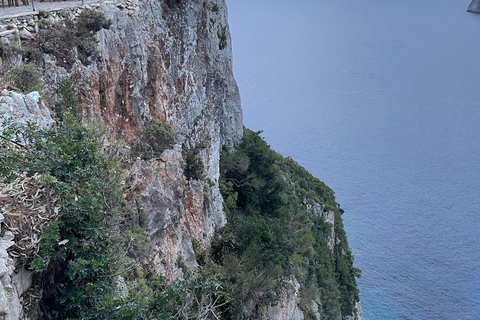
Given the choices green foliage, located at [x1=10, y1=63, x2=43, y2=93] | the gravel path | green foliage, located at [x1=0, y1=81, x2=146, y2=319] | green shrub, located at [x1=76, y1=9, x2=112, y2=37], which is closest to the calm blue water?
green shrub, located at [x1=76, y1=9, x2=112, y2=37]

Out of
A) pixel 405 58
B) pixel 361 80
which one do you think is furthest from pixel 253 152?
pixel 405 58

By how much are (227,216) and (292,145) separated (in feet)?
135

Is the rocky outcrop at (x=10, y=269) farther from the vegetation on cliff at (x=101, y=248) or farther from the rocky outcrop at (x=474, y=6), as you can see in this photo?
the rocky outcrop at (x=474, y=6)

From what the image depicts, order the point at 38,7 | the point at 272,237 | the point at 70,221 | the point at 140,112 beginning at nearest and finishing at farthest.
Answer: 1. the point at 70,221
2. the point at 38,7
3. the point at 140,112
4. the point at 272,237

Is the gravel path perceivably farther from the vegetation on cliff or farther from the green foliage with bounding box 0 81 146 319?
the green foliage with bounding box 0 81 146 319

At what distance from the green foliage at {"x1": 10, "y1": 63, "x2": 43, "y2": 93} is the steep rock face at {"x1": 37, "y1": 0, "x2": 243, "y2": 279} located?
0.65 meters

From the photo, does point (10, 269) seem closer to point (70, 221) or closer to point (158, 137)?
point (70, 221)

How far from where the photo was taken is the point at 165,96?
15609 millimetres

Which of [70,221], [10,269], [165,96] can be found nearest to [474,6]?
[165,96]

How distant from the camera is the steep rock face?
37.9ft

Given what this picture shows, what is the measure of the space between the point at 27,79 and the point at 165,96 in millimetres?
6708

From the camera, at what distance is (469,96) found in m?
77.6

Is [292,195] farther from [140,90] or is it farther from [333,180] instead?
[333,180]

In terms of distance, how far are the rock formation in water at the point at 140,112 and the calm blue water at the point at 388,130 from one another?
2633 cm
